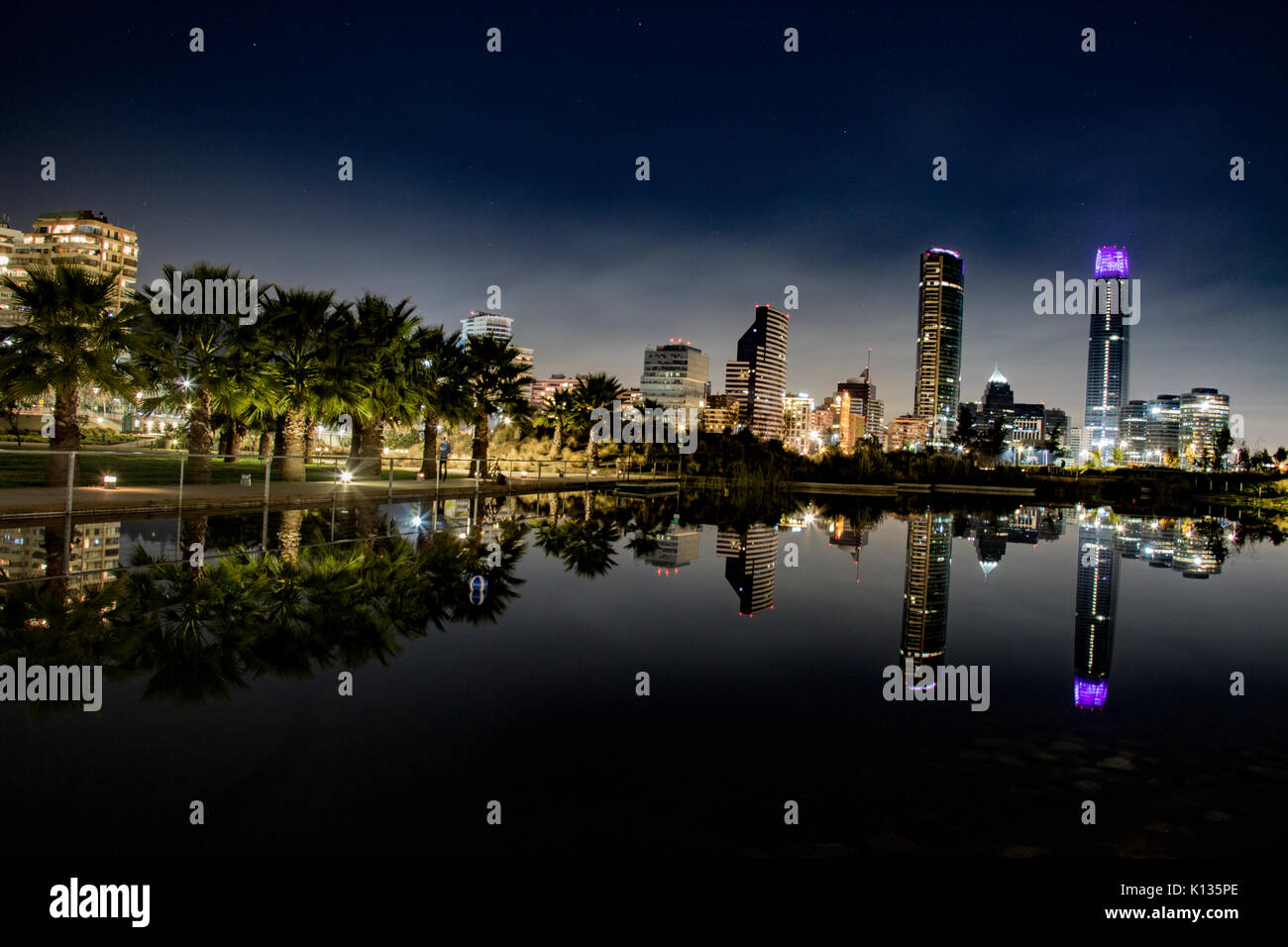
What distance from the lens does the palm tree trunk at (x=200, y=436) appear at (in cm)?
2141

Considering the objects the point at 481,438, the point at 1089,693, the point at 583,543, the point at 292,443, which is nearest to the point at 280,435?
the point at 292,443

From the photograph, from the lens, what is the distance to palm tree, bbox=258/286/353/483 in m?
24.0

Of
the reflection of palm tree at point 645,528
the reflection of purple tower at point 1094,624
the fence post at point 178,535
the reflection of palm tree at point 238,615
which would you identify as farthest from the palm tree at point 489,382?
the reflection of purple tower at point 1094,624

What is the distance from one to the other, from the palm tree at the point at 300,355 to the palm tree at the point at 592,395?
24577mm

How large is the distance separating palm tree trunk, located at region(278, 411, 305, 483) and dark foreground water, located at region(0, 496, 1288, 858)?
55.4 feet

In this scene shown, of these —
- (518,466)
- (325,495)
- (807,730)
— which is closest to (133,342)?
(325,495)

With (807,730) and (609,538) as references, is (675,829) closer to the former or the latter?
(807,730)

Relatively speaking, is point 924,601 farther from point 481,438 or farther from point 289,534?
point 481,438

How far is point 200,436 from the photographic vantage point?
2203 centimetres

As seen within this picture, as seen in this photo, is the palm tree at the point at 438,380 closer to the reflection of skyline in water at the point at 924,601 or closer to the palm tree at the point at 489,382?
the palm tree at the point at 489,382

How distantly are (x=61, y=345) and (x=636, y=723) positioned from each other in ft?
65.0

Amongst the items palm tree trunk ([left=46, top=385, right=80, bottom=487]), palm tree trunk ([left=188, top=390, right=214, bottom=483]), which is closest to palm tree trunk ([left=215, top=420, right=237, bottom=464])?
palm tree trunk ([left=188, top=390, right=214, bottom=483])
